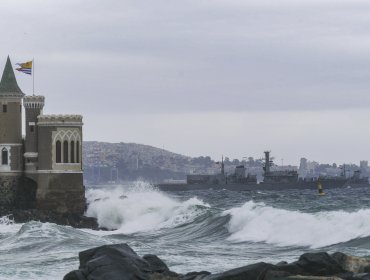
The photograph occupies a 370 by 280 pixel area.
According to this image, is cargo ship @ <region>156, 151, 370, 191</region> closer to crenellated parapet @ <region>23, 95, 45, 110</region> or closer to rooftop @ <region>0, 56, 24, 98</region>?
rooftop @ <region>0, 56, 24, 98</region>

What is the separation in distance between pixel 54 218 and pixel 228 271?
31092 millimetres

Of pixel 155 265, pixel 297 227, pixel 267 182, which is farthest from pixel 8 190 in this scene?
pixel 267 182

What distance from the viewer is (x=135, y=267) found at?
73.5ft

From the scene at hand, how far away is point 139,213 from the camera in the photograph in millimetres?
59719

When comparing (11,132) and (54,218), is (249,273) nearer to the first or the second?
(54,218)

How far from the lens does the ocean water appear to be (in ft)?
108

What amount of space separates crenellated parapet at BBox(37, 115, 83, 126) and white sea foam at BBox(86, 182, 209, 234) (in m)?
4.92

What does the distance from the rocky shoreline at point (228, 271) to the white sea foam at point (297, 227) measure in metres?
16.9

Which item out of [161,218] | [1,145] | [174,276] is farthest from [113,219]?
[174,276]

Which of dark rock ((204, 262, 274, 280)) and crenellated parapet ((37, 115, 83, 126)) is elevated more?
crenellated parapet ((37, 115, 83, 126))

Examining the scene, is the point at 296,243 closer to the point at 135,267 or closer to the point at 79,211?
the point at 79,211

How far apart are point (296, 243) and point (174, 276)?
59.8 ft

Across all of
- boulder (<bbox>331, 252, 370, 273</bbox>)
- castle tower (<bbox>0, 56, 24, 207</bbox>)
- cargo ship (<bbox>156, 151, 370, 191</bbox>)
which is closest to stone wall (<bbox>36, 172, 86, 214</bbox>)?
castle tower (<bbox>0, 56, 24, 207</bbox>)

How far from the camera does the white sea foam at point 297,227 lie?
41.0 m
